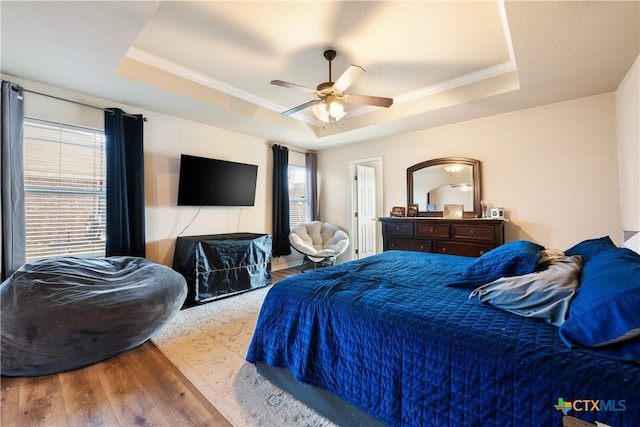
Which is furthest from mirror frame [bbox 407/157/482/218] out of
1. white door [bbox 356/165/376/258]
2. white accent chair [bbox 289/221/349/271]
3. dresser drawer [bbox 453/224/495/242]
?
white accent chair [bbox 289/221/349/271]

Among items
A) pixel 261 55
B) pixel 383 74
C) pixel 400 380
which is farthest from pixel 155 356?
pixel 383 74

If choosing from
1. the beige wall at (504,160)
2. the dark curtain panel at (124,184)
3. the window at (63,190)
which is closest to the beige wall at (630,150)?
the beige wall at (504,160)

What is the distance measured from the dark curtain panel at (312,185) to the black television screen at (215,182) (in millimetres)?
1374

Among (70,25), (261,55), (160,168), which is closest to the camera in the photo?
(70,25)

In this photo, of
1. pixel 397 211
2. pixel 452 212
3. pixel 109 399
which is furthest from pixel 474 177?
pixel 109 399

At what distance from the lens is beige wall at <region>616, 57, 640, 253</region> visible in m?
2.37

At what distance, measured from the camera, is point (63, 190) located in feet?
9.89

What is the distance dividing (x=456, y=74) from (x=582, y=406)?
3.32 meters

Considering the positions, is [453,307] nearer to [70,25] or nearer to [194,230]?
[70,25]

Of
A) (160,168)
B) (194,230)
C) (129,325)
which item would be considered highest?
(160,168)

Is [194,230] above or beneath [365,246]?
above

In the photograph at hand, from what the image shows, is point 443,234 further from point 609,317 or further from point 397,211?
point 609,317

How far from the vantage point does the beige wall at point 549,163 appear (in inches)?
121

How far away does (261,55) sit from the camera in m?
2.78
